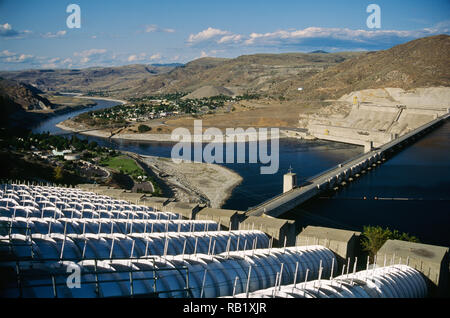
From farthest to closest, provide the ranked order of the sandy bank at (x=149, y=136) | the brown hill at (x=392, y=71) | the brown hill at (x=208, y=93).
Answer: the brown hill at (x=208, y=93)
the brown hill at (x=392, y=71)
the sandy bank at (x=149, y=136)

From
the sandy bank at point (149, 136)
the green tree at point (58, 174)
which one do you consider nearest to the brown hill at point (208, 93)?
the sandy bank at point (149, 136)

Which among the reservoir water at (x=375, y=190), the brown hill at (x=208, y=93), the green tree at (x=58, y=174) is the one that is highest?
the brown hill at (x=208, y=93)

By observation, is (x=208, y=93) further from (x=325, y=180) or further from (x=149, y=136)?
(x=325, y=180)

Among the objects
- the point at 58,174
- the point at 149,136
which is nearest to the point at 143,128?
the point at 149,136

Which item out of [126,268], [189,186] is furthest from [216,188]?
[126,268]

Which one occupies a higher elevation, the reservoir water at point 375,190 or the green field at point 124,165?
the green field at point 124,165

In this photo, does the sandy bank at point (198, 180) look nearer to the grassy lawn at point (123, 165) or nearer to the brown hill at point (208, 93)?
the grassy lawn at point (123, 165)
